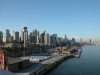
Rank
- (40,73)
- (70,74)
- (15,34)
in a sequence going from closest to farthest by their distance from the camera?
(40,73)
(70,74)
(15,34)

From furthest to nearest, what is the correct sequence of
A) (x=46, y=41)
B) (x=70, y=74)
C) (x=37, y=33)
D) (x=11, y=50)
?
(x=37, y=33)
(x=46, y=41)
(x=11, y=50)
(x=70, y=74)

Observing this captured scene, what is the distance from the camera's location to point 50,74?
23172 millimetres

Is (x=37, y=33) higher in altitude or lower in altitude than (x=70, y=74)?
higher

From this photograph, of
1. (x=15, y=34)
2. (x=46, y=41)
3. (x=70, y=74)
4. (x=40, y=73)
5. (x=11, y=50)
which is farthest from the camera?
(x=46, y=41)

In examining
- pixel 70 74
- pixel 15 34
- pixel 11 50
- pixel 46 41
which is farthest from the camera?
pixel 46 41

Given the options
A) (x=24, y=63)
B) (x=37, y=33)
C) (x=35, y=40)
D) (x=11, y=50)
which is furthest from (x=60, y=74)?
(x=37, y=33)

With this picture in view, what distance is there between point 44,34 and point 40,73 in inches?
3647

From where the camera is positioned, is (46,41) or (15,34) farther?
(46,41)

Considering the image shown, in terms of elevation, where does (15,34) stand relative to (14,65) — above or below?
above

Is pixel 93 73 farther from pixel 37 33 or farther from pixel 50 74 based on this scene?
pixel 37 33

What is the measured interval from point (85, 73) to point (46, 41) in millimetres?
87853

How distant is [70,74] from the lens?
2306 cm

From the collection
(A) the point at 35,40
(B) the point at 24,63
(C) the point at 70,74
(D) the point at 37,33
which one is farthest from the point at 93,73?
(D) the point at 37,33

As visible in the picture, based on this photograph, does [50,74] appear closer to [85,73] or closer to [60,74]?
[60,74]
